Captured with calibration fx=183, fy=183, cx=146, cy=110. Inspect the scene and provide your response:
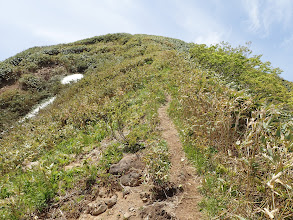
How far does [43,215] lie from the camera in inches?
157

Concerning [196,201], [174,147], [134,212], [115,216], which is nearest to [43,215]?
[115,216]

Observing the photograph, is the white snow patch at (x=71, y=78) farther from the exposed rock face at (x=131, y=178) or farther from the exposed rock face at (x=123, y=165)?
the exposed rock face at (x=131, y=178)

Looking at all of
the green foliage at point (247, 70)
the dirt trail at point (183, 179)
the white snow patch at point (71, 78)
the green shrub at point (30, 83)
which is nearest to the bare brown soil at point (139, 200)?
the dirt trail at point (183, 179)

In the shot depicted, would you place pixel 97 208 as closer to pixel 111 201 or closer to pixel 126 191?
pixel 111 201

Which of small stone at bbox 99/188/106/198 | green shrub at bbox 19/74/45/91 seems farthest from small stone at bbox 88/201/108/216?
green shrub at bbox 19/74/45/91

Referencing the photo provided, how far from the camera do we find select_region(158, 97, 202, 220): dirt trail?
10.9 ft

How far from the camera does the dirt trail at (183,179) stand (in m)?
3.31

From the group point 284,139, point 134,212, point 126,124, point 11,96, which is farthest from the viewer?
point 11,96

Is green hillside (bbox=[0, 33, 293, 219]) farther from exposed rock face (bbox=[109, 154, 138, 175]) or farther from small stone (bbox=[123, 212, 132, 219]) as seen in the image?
small stone (bbox=[123, 212, 132, 219])

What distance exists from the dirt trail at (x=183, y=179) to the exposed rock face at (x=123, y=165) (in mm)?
1038

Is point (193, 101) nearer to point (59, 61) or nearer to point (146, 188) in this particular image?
point (146, 188)

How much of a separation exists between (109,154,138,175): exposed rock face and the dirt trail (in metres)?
1.04

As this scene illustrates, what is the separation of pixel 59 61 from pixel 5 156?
75.1ft

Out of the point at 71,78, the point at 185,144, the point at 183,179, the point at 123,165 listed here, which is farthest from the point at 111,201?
the point at 71,78
